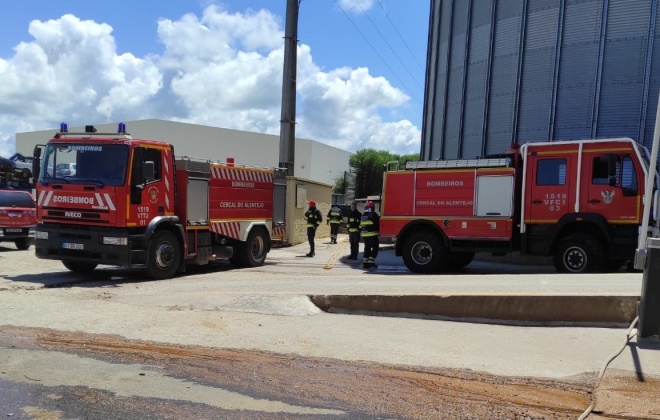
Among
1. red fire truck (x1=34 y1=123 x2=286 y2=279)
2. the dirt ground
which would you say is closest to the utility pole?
red fire truck (x1=34 y1=123 x2=286 y2=279)

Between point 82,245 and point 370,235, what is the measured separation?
22.1 feet

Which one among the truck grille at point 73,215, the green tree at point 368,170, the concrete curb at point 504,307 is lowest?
the concrete curb at point 504,307

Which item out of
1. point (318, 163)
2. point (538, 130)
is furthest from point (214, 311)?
point (318, 163)

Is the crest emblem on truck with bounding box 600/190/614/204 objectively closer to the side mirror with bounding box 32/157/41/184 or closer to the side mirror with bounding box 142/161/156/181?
the side mirror with bounding box 142/161/156/181

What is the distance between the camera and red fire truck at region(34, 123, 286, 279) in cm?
1002

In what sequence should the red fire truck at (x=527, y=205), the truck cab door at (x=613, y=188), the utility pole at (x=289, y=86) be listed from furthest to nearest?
1. the utility pole at (x=289, y=86)
2. the red fire truck at (x=527, y=205)
3. the truck cab door at (x=613, y=188)

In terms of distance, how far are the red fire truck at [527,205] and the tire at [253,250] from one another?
10.1 feet

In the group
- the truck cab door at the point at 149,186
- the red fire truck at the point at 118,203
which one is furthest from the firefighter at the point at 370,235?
the truck cab door at the point at 149,186

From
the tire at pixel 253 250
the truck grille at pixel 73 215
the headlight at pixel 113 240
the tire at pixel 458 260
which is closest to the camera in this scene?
the headlight at pixel 113 240

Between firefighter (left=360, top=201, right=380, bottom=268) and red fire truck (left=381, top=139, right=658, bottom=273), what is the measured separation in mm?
643

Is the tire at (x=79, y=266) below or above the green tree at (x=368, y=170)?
below

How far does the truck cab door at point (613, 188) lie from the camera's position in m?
10.8

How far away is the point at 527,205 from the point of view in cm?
1182

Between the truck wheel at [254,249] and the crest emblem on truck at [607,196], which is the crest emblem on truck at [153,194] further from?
the crest emblem on truck at [607,196]
